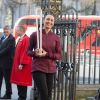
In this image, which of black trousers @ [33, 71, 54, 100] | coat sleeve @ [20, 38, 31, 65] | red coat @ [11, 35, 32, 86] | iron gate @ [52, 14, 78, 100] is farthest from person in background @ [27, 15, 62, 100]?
red coat @ [11, 35, 32, 86]

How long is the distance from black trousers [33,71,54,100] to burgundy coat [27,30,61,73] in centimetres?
7

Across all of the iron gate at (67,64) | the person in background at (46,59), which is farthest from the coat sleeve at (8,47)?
the person in background at (46,59)

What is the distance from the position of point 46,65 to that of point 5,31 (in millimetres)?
3491

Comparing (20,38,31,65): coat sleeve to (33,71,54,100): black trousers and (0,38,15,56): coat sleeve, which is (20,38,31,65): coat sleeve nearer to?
(0,38,15,56): coat sleeve

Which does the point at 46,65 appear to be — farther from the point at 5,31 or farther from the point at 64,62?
the point at 5,31

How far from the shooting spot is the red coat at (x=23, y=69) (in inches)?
395

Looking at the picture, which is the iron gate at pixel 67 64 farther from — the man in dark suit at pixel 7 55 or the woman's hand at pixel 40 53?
the man in dark suit at pixel 7 55

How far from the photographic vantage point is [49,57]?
7.70m

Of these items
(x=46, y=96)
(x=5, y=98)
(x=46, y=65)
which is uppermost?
(x=46, y=65)

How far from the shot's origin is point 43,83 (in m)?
7.62

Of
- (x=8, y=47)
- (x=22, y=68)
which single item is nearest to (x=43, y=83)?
(x=22, y=68)

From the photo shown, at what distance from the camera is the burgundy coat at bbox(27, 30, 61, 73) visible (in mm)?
7707

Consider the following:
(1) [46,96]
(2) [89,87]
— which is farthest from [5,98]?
(1) [46,96]

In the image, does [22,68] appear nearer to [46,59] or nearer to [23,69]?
[23,69]
